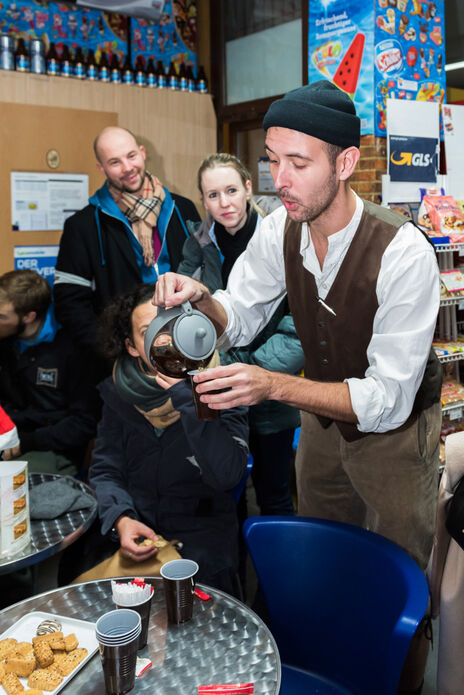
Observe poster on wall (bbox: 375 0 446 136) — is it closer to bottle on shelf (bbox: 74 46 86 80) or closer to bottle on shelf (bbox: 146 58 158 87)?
bottle on shelf (bbox: 146 58 158 87)

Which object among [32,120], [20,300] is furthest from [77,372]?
[32,120]

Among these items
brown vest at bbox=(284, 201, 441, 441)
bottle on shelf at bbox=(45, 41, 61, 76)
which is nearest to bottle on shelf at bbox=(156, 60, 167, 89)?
bottle on shelf at bbox=(45, 41, 61, 76)

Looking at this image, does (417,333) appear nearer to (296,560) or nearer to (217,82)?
(296,560)

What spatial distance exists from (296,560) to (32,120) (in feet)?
11.5

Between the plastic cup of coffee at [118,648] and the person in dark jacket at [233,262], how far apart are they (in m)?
1.42

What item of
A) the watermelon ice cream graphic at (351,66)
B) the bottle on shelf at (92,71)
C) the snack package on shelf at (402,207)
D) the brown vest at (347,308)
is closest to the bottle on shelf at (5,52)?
the bottle on shelf at (92,71)

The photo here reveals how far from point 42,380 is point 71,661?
6.20ft

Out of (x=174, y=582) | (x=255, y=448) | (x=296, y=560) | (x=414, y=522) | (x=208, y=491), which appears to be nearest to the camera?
(x=174, y=582)

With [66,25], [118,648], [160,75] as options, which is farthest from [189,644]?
[66,25]

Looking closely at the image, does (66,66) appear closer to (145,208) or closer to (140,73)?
(140,73)

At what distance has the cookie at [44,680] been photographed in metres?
1.20

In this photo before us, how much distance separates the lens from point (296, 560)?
5.39 feet

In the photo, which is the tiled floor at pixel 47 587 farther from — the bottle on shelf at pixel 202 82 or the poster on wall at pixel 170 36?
the poster on wall at pixel 170 36

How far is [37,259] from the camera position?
172 inches
